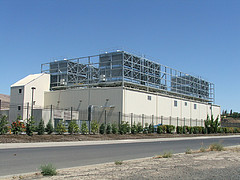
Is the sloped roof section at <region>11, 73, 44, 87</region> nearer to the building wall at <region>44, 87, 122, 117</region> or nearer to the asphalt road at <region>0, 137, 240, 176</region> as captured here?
the building wall at <region>44, 87, 122, 117</region>

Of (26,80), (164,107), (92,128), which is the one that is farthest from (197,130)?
(26,80)

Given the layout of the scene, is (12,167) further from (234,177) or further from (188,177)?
(234,177)

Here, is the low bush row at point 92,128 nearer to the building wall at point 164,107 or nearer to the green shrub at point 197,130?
the green shrub at point 197,130

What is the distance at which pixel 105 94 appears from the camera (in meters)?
48.8

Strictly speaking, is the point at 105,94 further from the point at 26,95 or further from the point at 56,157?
the point at 56,157

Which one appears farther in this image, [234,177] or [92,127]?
[92,127]

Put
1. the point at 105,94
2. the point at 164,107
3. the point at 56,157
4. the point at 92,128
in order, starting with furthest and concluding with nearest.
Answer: the point at 164,107
the point at 105,94
the point at 92,128
the point at 56,157

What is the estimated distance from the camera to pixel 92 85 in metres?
56.3

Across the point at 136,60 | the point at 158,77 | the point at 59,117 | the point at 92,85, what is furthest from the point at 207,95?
the point at 59,117

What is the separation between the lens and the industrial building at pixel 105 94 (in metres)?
47.4

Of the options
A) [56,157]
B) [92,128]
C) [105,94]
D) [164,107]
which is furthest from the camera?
[164,107]

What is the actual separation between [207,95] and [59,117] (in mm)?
51046

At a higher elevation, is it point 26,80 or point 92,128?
point 26,80

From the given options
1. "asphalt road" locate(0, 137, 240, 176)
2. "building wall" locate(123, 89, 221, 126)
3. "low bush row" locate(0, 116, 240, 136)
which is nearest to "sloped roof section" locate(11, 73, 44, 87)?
"building wall" locate(123, 89, 221, 126)
